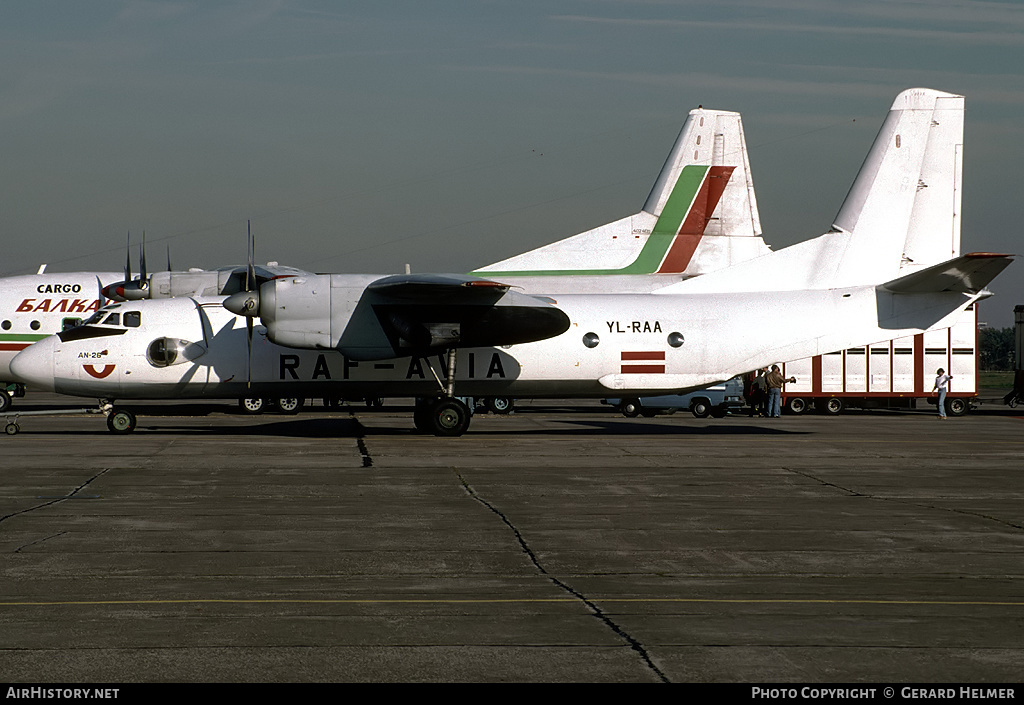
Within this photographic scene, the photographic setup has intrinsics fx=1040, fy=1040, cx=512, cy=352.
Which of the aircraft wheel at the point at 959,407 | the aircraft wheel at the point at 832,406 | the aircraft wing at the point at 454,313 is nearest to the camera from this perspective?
the aircraft wing at the point at 454,313

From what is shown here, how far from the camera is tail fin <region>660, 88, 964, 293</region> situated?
81.9ft

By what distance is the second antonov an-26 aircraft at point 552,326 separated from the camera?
Result: 75.3 feet

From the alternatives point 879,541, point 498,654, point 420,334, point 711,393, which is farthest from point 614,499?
point 711,393

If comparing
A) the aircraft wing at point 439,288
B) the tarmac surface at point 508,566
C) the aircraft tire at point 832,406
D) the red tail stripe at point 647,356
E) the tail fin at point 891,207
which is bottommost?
the aircraft tire at point 832,406

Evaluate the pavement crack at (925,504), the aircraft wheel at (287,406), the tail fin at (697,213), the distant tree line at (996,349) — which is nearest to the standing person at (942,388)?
the tail fin at (697,213)

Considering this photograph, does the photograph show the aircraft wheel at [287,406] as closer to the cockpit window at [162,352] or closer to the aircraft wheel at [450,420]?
the cockpit window at [162,352]

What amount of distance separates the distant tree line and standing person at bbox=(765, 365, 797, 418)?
135839 mm

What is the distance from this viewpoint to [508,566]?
9.37m

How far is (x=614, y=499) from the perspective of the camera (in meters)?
13.8

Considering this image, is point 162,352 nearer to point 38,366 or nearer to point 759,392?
point 38,366

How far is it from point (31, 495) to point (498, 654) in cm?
953

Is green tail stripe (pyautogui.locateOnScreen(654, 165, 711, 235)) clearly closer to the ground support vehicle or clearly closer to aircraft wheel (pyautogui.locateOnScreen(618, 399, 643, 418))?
aircraft wheel (pyautogui.locateOnScreen(618, 399, 643, 418))

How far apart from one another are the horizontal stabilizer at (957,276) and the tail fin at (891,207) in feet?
4.18

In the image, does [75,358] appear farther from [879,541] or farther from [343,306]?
[879,541]
